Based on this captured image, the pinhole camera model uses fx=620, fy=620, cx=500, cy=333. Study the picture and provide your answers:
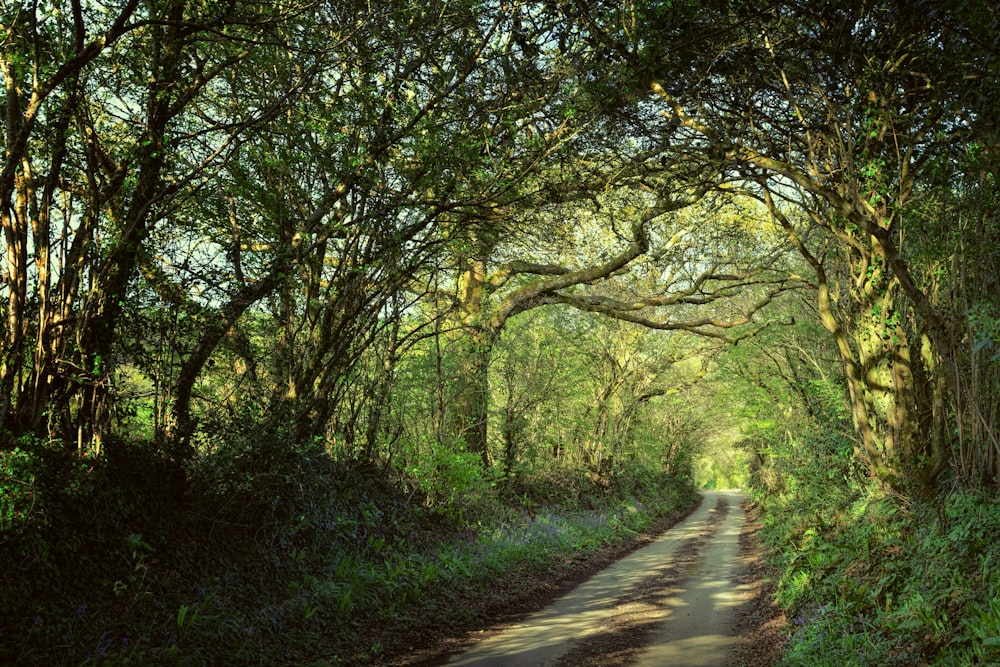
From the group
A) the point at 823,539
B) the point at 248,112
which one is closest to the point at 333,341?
the point at 248,112

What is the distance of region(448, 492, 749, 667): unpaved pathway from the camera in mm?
6500

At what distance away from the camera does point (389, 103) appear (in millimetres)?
7668

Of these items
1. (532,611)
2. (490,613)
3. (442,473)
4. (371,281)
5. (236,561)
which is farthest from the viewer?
(442,473)

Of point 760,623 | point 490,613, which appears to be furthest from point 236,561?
point 760,623

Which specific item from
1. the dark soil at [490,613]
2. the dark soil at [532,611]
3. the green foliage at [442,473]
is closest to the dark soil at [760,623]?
the dark soil at [532,611]

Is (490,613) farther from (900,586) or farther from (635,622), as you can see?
(900,586)

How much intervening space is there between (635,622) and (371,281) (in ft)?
19.4

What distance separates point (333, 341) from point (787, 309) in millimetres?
15623

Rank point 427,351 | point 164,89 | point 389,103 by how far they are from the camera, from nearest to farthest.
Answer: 1. point 164,89
2. point 389,103
3. point 427,351

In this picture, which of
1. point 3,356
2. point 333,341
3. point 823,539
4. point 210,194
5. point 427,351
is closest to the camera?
point 3,356

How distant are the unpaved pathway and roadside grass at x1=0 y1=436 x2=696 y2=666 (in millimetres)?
939

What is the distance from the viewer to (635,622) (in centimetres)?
805

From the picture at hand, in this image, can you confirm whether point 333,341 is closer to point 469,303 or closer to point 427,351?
point 427,351

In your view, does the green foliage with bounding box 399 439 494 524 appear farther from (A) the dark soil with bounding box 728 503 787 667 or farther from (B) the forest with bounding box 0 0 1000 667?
(A) the dark soil with bounding box 728 503 787 667
